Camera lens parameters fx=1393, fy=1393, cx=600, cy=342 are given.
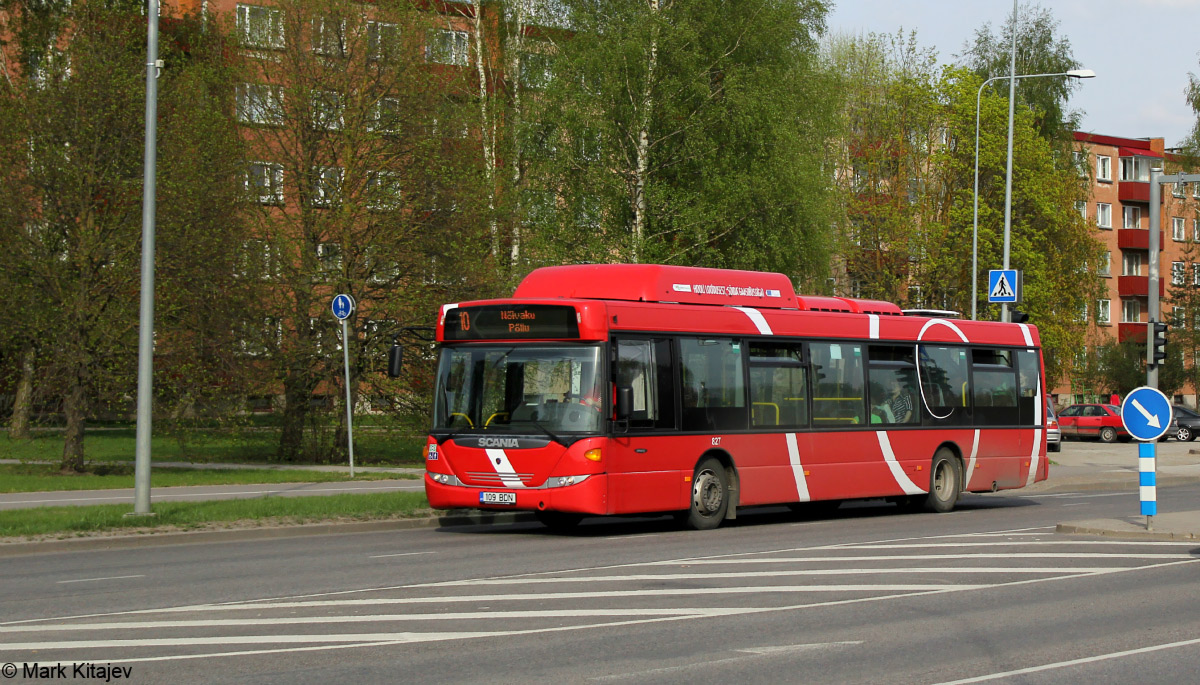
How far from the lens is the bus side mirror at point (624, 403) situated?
17.2 metres

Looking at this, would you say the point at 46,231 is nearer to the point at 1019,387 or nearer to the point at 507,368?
the point at 507,368

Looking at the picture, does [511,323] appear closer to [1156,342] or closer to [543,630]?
[543,630]

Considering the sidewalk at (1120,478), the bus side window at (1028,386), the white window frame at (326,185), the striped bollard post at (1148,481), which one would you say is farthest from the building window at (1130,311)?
the striped bollard post at (1148,481)

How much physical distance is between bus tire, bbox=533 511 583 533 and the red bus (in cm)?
5

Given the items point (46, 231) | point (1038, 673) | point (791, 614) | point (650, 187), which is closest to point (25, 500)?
point (46, 231)

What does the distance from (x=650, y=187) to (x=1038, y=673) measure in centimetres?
3149

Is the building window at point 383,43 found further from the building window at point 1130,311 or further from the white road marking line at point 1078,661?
the building window at point 1130,311

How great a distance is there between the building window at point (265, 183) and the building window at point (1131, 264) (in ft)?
241

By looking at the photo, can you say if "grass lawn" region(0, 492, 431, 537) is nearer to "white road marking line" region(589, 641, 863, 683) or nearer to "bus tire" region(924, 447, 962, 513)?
"bus tire" region(924, 447, 962, 513)

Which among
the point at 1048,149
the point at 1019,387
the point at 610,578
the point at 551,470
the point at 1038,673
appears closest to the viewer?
the point at 1038,673

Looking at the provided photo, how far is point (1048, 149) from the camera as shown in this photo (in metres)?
58.2

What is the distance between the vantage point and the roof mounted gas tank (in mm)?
18750

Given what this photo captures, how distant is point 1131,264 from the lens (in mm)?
94375

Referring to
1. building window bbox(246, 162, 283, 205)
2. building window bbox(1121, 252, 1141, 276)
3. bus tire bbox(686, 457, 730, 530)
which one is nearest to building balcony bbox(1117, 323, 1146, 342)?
building window bbox(1121, 252, 1141, 276)
